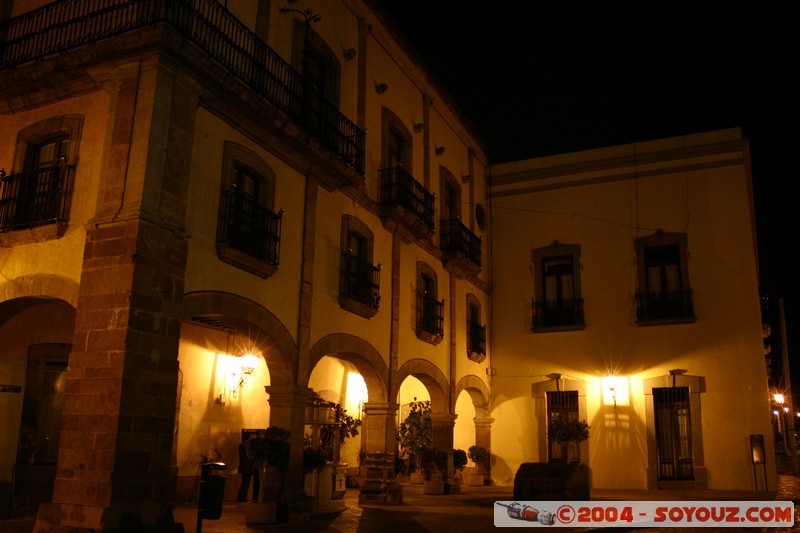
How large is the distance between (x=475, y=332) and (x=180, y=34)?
13.4m

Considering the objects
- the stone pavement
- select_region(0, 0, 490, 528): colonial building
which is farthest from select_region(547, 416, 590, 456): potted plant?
select_region(0, 0, 490, 528): colonial building

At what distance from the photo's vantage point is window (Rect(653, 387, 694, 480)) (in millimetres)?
20031

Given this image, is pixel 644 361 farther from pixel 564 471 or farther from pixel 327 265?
pixel 327 265

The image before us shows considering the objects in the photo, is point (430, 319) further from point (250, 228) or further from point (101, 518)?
point (101, 518)

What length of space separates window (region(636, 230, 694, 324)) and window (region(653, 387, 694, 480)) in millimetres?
2079

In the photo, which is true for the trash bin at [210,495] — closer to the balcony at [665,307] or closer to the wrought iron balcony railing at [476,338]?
the wrought iron balcony railing at [476,338]

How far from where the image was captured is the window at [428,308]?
1802cm

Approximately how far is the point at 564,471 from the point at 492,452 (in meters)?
8.45

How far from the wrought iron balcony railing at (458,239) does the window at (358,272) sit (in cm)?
409

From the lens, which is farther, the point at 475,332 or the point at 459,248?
the point at 475,332

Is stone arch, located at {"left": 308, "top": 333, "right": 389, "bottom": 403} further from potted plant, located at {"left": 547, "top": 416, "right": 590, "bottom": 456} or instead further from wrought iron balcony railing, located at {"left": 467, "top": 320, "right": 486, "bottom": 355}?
potted plant, located at {"left": 547, "top": 416, "right": 590, "bottom": 456}

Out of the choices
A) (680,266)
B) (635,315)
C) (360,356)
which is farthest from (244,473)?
(680,266)

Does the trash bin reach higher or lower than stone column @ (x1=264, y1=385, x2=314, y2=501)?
lower

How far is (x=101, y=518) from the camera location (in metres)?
8.75
